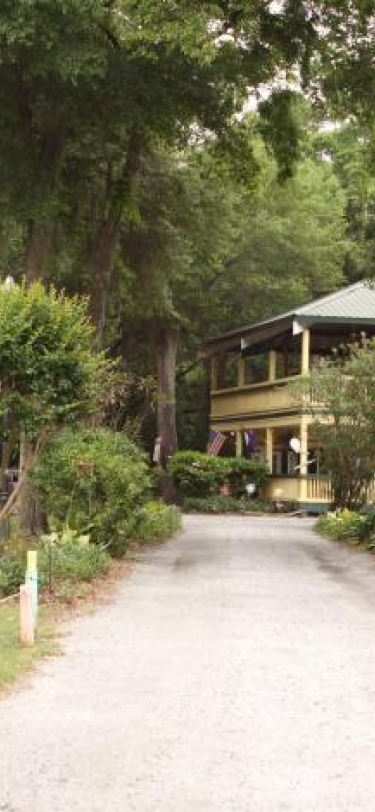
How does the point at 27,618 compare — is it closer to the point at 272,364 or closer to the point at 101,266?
the point at 101,266

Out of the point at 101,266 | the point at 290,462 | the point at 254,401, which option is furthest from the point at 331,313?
the point at 101,266

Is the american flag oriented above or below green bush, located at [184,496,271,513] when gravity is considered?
above

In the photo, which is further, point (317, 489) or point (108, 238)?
point (317, 489)

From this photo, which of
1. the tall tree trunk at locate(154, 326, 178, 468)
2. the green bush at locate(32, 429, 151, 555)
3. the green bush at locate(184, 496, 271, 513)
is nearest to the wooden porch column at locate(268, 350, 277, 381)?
the tall tree trunk at locate(154, 326, 178, 468)

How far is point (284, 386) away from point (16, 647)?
Result: 29.5 m

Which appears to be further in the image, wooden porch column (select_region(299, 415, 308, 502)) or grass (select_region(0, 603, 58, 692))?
wooden porch column (select_region(299, 415, 308, 502))

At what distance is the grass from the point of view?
8625 millimetres

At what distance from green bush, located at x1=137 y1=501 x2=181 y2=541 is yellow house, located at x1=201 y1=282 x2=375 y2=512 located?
23.9 feet

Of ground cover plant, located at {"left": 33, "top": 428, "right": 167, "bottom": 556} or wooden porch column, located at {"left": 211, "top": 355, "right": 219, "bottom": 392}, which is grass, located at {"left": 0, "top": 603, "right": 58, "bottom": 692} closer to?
ground cover plant, located at {"left": 33, "top": 428, "right": 167, "bottom": 556}

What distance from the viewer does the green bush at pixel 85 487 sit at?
16.4m

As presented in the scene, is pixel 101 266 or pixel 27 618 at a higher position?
pixel 101 266

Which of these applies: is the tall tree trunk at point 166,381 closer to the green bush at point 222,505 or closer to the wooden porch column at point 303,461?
the green bush at point 222,505

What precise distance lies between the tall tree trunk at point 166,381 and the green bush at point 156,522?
1318 centimetres

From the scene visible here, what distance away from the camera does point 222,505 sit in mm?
38000
